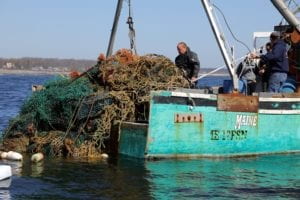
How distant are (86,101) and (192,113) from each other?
210cm

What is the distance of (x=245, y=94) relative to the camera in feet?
43.7

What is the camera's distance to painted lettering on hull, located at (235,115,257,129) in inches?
491

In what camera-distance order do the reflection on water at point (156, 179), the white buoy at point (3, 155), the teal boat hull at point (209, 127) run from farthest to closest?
the white buoy at point (3, 155), the teal boat hull at point (209, 127), the reflection on water at point (156, 179)

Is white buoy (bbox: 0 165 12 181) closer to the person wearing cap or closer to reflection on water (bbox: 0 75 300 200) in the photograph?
reflection on water (bbox: 0 75 300 200)

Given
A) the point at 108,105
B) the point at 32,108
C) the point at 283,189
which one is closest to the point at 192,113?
the point at 108,105

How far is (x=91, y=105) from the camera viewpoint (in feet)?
41.4

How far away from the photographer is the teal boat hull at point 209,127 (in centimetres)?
1169

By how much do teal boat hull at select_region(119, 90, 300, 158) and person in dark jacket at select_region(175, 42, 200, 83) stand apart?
1556mm

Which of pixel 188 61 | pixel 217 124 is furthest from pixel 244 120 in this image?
pixel 188 61

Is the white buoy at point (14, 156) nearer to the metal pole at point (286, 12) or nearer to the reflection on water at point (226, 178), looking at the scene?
the reflection on water at point (226, 178)

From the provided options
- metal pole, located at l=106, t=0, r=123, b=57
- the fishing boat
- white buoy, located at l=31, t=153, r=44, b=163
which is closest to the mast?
the fishing boat

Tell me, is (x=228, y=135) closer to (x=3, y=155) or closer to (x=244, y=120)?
(x=244, y=120)

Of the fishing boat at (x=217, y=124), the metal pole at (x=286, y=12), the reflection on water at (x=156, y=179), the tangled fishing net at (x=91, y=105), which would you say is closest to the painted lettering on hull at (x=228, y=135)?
the fishing boat at (x=217, y=124)

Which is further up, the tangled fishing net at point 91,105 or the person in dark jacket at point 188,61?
the person in dark jacket at point 188,61
